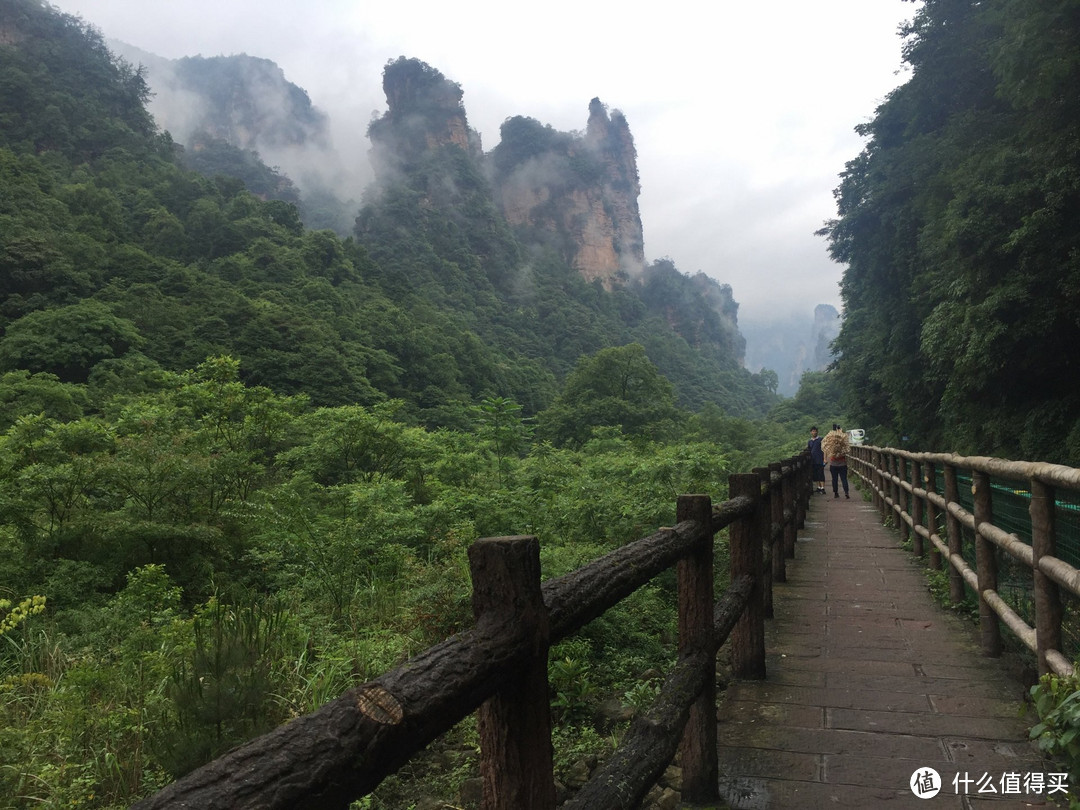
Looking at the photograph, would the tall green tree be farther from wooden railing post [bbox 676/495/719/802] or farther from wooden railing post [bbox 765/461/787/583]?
wooden railing post [bbox 676/495/719/802]

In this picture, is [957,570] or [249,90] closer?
[957,570]

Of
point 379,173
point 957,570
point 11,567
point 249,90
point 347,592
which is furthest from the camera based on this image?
point 249,90

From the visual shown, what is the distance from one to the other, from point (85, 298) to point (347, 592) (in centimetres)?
3466

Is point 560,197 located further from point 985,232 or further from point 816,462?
point 985,232

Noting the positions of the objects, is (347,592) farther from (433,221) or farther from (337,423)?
(433,221)

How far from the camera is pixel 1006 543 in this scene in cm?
344

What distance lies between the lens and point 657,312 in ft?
402

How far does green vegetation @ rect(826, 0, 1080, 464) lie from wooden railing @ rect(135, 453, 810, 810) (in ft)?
39.9

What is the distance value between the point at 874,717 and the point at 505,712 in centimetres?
250

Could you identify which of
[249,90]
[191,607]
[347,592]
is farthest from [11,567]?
[249,90]

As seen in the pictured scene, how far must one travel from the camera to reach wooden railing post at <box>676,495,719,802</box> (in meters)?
2.41

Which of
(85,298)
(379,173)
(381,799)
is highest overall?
(379,173)

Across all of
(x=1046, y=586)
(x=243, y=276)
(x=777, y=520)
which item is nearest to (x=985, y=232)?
(x=777, y=520)

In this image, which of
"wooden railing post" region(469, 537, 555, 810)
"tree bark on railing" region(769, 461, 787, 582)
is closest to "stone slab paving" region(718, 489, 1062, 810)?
"tree bark on railing" region(769, 461, 787, 582)
